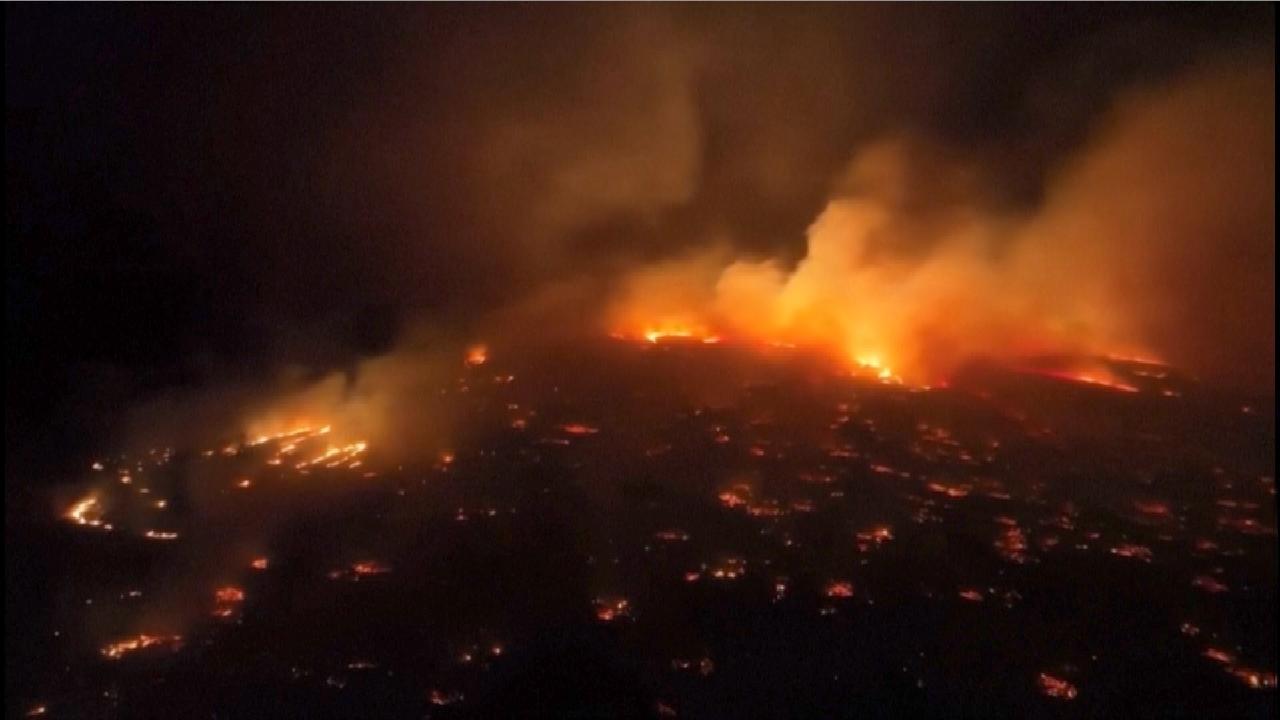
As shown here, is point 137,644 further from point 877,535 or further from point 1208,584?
point 1208,584

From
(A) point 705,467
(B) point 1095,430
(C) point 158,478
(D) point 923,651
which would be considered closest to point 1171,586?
(D) point 923,651

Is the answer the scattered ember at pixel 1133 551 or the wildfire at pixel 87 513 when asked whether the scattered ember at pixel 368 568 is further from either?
the scattered ember at pixel 1133 551

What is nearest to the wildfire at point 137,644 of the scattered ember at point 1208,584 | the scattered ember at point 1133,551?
the scattered ember at point 1133,551

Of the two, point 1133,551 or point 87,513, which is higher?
point 87,513

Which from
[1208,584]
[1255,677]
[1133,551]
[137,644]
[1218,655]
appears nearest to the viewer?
[1255,677]

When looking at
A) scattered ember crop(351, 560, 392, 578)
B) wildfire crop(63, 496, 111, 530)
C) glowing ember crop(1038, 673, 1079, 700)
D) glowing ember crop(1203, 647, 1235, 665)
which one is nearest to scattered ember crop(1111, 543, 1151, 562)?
glowing ember crop(1203, 647, 1235, 665)

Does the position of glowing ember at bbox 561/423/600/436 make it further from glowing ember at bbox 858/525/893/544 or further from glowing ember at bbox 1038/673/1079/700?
glowing ember at bbox 1038/673/1079/700

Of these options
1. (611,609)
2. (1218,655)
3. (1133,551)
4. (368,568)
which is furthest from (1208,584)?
(368,568)

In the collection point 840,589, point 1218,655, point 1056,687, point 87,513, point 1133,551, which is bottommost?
point 1056,687

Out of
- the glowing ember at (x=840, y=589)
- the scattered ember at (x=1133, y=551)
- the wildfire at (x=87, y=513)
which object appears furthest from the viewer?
the wildfire at (x=87, y=513)

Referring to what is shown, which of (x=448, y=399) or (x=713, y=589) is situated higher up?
(x=448, y=399)

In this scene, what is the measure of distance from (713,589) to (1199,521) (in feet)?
21.6

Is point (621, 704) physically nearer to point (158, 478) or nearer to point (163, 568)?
point (163, 568)

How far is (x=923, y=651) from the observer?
820 centimetres
